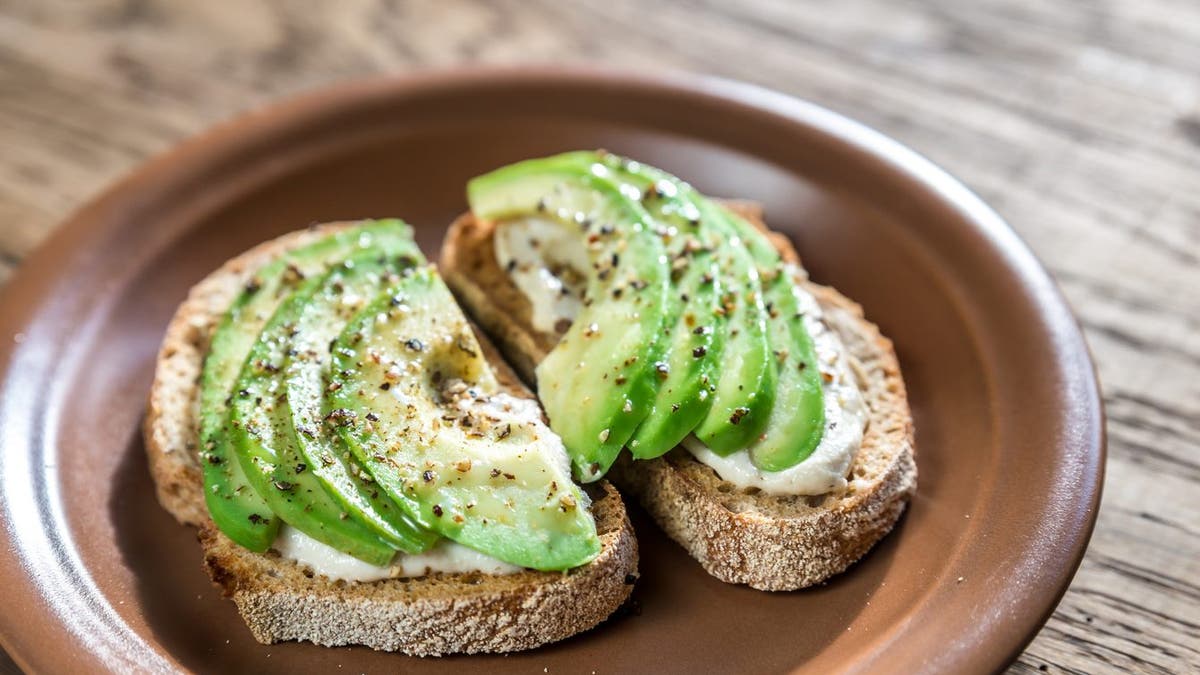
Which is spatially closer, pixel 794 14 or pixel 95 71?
pixel 95 71

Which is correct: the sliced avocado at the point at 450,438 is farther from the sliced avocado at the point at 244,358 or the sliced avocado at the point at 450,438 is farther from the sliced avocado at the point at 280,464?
the sliced avocado at the point at 244,358

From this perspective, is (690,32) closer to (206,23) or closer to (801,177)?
(801,177)

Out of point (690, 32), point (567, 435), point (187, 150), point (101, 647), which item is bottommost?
point (101, 647)

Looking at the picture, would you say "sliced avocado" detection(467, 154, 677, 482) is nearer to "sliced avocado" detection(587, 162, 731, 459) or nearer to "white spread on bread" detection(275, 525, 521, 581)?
"sliced avocado" detection(587, 162, 731, 459)

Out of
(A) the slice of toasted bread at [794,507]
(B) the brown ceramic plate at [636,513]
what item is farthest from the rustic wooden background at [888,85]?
(A) the slice of toasted bread at [794,507]

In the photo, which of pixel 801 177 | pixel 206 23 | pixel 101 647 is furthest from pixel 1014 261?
pixel 206 23

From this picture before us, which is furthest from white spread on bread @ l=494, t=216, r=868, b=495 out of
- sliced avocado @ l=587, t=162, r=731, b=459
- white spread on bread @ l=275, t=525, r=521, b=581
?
white spread on bread @ l=275, t=525, r=521, b=581

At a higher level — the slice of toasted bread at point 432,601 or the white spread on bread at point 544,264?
the white spread on bread at point 544,264
